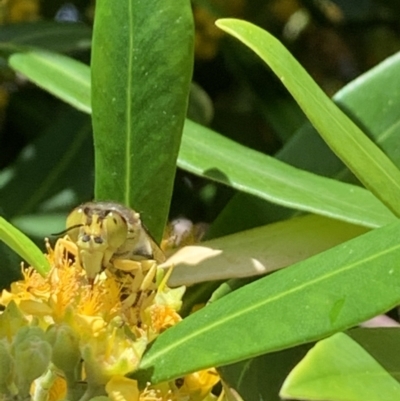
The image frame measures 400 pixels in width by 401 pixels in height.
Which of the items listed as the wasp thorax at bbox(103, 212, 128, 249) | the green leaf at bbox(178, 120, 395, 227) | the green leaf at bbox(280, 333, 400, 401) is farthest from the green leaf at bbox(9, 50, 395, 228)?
the green leaf at bbox(280, 333, 400, 401)

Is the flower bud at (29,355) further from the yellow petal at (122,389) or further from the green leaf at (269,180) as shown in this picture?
the green leaf at (269,180)

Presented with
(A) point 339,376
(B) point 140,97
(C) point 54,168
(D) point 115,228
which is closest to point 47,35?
(C) point 54,168

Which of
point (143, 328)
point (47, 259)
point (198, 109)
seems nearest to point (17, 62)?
point (198, 109)

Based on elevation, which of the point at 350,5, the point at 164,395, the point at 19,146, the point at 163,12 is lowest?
the point at 19,146

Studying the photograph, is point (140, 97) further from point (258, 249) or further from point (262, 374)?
point (262, 374)

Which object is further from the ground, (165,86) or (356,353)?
(165,86)

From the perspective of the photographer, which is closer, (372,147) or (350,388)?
(350,388)

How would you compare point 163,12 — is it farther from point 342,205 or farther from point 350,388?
point 350,388

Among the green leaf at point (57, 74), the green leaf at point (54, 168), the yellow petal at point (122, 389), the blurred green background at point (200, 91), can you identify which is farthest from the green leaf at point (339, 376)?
the green leaf at point (54, 168)
